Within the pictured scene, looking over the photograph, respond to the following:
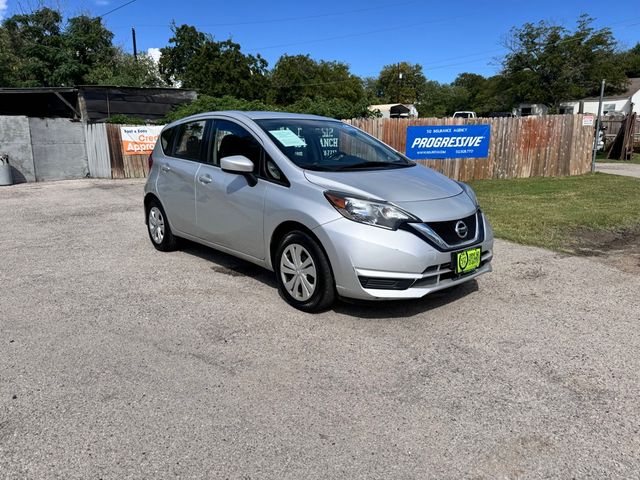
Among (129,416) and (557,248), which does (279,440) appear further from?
(557,248)

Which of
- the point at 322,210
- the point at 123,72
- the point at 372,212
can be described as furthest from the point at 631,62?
the point at 322,210

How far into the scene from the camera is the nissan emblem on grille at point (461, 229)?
428 cm

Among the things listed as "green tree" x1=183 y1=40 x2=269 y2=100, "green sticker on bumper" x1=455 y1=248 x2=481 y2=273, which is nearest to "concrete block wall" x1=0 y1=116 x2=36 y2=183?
"green sticker on bumper" x1=455 y1=248 x2=481 y2=273

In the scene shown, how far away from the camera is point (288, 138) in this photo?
196 inches

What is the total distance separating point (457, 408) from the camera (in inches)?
120

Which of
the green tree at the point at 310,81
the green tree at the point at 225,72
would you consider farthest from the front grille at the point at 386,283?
the green tree at the point at 310,81

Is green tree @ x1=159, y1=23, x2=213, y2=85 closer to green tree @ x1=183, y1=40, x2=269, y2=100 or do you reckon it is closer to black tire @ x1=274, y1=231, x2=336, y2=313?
green tree @ x1=183, y1=40, x2=269, y2=100

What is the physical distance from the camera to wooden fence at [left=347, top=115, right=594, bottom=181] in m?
14.0

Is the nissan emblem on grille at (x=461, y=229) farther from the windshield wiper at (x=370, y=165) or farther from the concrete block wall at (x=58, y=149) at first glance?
the concrete block wall at (x=58, y=149)

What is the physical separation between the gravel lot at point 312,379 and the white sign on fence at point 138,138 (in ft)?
39.1

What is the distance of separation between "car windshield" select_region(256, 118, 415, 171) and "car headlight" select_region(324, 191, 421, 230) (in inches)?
24.4

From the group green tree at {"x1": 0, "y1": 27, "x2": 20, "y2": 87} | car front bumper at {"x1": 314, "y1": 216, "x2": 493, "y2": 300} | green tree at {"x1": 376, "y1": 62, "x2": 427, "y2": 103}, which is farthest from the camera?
green tree at {"x1": 376, "y1": 62, "x2": 427, "y2": 103}

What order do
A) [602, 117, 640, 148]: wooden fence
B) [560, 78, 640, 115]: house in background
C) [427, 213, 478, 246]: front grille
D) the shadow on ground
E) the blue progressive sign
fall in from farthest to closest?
1. [560, 78, 640, 115]: house in background
2. [602, 117, 640, 148]: wooden fence
3. the blue progressive sign
4. the shadow on ground
5. [427, 213, 478, 246]: front grille

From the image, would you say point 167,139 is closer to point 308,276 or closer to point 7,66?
point 308,276
